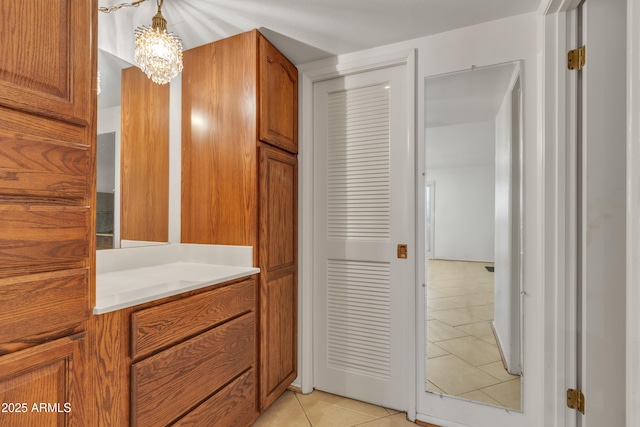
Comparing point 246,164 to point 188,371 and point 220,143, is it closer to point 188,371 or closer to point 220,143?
point 220,143

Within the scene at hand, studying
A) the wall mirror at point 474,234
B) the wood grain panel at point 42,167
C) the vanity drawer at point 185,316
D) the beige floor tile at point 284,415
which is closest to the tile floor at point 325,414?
the beige floor tile at point 284,415

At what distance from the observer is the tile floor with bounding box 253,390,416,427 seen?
1.83 m

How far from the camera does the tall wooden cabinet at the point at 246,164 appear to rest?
1770mm

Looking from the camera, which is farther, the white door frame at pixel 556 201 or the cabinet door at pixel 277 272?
the cabinet door at pixel 277 272

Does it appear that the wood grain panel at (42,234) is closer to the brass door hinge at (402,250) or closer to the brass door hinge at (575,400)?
the brass door hinge at (402,250)

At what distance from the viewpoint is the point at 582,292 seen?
1429 mm

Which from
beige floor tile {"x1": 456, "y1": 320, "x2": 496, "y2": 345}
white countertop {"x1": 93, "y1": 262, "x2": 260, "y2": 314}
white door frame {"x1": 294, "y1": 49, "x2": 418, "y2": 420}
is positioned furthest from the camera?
white door frame {"x1": 294, "y1": 49, "x2": 418, "y2": 420}

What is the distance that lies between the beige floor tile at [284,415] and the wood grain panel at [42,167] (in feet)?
5.21

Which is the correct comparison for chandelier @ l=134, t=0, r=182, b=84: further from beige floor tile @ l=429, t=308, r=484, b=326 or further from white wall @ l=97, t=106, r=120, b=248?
beige floor tile @ l=429, t=308, r=484, b=326

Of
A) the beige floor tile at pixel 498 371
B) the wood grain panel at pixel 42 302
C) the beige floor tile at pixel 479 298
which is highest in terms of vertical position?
the wood grain panel at pixel 42 302

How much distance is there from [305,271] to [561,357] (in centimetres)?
144

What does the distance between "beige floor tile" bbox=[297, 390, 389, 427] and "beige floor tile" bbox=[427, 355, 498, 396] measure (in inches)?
15.4

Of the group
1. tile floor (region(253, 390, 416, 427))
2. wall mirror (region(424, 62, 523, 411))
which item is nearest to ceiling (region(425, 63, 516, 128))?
wall mirror (region(424, 62, 523, 411))

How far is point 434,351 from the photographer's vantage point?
Result: 189cm
